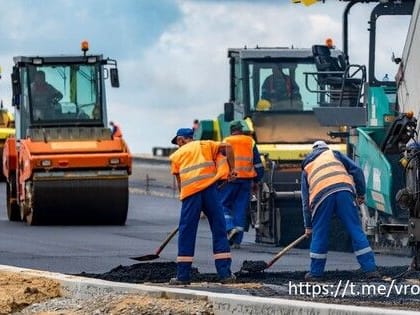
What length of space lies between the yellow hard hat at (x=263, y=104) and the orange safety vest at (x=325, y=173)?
8.37 meters

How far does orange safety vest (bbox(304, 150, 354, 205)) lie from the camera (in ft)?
49.3

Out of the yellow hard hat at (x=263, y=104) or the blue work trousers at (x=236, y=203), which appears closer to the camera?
the blue work trousers at (x=236, y=203)

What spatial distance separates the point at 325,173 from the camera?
15.1 m

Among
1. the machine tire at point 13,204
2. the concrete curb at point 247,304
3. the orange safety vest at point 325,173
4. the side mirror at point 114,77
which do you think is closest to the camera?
the concrete curb at point 247,304

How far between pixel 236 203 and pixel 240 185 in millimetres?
258

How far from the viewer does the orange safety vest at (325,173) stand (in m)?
15.0

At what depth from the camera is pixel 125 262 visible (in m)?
17.4

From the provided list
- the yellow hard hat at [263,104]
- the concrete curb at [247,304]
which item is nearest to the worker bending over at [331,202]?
the concrete curb at [247,304]

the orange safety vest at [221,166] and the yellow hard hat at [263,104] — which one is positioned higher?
the yellow hard hat at [263,104]

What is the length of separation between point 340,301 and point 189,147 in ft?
10.4

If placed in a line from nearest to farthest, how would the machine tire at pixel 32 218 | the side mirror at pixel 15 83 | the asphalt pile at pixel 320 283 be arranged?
the asphalt pile at pixel 320 283
the machine tire at pixel 32 218
the side mirror at pixel 15 83

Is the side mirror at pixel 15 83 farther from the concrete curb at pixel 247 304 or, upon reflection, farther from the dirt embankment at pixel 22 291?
the concrete curb at pixel 247 304

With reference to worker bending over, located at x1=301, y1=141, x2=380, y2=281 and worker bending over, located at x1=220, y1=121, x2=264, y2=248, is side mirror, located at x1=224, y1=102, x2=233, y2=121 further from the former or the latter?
worker bending over, located at x1=301, y1=141, x2=380, y2=281

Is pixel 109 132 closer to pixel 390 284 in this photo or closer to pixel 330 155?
pixel 330 155
